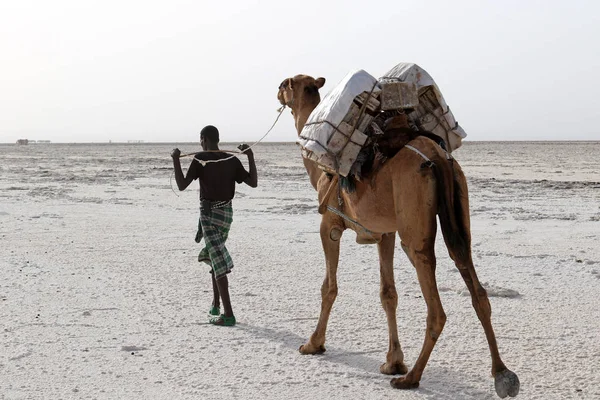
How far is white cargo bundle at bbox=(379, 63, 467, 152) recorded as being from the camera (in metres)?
6.64

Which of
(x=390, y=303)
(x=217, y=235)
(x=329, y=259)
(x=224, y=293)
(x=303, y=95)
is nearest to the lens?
(x=390, y=303)

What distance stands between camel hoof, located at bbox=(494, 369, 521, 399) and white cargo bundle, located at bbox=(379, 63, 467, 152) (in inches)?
84.3

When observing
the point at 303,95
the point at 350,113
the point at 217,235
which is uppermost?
the point at 303,95

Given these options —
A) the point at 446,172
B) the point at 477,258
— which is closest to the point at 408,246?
the point at 446,172

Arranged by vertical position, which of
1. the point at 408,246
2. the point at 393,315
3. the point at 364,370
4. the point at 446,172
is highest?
the point at 446,172

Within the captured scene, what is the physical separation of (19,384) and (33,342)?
45.9 inches

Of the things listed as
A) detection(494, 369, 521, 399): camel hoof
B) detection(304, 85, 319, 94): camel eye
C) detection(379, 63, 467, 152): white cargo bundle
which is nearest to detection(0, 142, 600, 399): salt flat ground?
detection(494, 369, 521, 399): camel hoof

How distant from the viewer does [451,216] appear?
18.8 ft

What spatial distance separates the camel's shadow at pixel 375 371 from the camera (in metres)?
5.97

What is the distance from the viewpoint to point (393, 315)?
677 centimetres

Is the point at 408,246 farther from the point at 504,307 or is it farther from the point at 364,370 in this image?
the point at 504,307

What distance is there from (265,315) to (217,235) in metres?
1.05

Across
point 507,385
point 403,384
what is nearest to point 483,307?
point 507,385

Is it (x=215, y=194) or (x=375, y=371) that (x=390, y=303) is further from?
(x=215, y=194)
